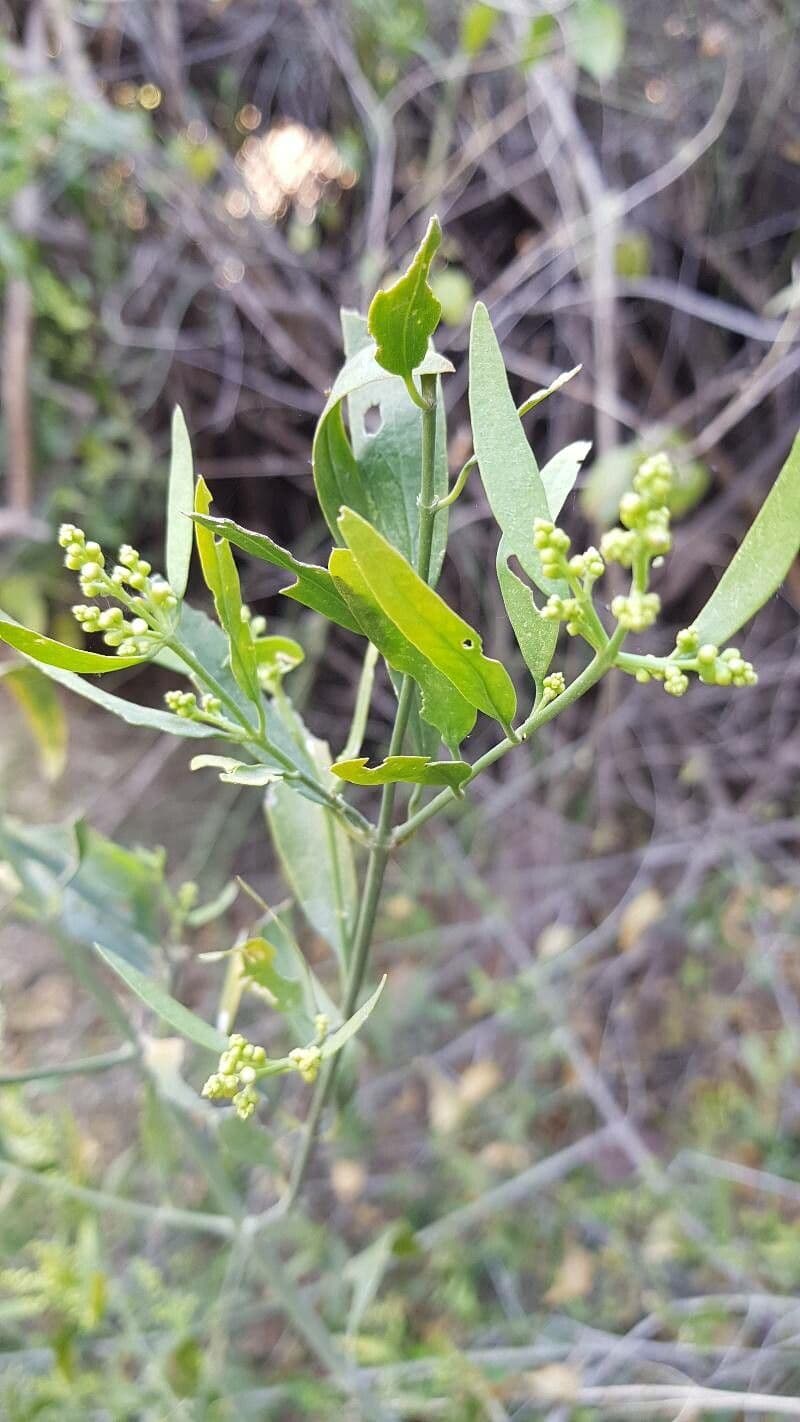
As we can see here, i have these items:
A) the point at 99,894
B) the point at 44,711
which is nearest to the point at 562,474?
the point at 99,894

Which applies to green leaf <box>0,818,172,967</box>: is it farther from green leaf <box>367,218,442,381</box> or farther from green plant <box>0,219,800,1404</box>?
green leaf <box>367,218,442,381</box>

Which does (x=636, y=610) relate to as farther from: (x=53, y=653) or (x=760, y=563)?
(x=53, y=653)

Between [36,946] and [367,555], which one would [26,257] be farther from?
[367,555]

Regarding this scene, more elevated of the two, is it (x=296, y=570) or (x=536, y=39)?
(x=536, y=39)

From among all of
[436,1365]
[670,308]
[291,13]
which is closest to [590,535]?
[670,308]

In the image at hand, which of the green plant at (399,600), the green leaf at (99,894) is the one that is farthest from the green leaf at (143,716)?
the green leaf at (99,894)

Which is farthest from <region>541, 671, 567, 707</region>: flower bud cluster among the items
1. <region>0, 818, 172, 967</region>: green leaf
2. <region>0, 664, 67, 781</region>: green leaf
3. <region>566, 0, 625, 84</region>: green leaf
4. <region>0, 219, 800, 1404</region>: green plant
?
<region>566, 0, 625, 84</region>: green leaf
